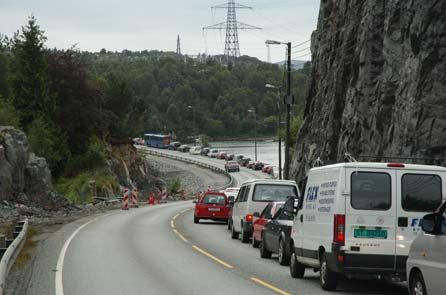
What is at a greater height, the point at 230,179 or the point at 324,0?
the point at 324,0

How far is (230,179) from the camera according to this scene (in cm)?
11269

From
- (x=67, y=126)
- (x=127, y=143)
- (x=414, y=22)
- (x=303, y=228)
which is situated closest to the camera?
A: (x=303, y=228)

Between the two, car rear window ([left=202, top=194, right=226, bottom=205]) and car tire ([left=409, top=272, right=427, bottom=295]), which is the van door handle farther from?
car rear window ([left=202, top=194, right=226, bottom=205])

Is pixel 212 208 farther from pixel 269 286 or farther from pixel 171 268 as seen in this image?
pixel 269 286

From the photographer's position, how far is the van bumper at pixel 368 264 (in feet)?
48.9

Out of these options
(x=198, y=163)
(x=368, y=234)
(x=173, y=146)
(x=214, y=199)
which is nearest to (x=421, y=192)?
(x=368, y=234)

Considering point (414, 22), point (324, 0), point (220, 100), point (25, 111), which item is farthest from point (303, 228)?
Answer: point (220, 100)

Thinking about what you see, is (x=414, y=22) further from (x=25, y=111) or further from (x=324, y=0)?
(x=25, y=111)

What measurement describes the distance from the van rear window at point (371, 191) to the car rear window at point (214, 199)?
2631cm

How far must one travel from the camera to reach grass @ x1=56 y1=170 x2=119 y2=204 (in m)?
68.6

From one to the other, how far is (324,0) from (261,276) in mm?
43580

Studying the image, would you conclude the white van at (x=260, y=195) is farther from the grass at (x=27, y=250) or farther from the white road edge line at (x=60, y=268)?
the grass at (x=27, y=250)

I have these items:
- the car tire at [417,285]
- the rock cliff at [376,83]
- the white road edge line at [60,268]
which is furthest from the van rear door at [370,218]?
the rock cliff at [376,83]

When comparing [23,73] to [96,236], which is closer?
[96,236]
